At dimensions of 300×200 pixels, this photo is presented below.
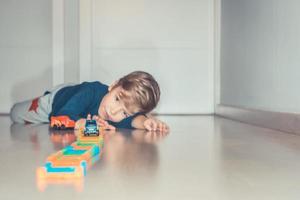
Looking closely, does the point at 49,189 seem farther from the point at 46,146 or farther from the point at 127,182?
the point at 46,146

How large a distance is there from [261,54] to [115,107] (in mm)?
548

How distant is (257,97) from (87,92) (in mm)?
613

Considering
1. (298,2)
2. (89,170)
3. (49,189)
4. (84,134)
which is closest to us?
(49,189)

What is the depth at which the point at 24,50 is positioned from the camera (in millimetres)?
2461

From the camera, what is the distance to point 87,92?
5.24 ft

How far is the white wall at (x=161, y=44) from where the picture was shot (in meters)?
2.43

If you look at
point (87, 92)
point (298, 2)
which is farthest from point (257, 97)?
point (87, 92)

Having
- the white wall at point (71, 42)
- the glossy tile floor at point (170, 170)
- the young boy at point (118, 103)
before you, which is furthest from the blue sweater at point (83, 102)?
the white wall at point (71, 42)

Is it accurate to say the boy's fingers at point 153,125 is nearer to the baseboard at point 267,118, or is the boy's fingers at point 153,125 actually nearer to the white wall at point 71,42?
the baseboard at point 267,118

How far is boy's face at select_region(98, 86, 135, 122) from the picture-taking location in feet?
4.84

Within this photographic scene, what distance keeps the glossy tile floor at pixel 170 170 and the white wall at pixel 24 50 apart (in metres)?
1.39

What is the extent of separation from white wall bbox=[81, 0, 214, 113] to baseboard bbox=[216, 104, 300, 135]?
409 mm

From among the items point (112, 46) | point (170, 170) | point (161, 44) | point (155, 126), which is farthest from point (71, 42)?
point (170, 170)

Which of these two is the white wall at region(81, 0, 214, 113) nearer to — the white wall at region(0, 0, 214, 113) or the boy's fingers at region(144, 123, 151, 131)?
the white wall at region(0, 0, 214, 113)
